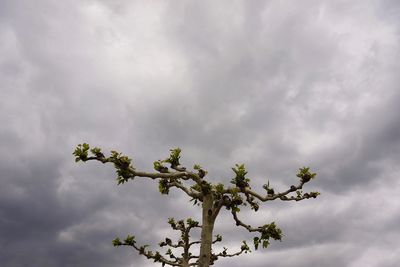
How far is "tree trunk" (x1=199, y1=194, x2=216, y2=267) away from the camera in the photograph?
510 inches

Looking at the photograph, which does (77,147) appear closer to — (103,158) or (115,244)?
(103,158)

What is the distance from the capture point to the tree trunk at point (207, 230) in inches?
510

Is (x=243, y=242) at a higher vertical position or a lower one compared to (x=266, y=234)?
higher

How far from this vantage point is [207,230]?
1334cm

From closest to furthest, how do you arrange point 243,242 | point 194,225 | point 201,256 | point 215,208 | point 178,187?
1. point 201,256
2. point 215,208
3. point 178,187
4. point 243,242
5. point 194,225

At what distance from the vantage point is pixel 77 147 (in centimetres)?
1320

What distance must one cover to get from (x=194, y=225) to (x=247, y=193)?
37.4ft

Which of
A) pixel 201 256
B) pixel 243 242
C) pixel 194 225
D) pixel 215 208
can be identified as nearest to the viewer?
pixel 201 256

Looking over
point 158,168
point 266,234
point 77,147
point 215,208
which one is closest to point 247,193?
point 215,208

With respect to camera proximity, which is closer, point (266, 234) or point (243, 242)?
point (266, 234)

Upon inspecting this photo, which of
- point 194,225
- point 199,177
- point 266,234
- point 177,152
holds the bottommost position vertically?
point 266,234

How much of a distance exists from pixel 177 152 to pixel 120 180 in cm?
247

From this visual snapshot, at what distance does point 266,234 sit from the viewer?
51.2ft

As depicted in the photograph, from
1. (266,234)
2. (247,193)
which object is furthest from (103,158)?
(266,234)
